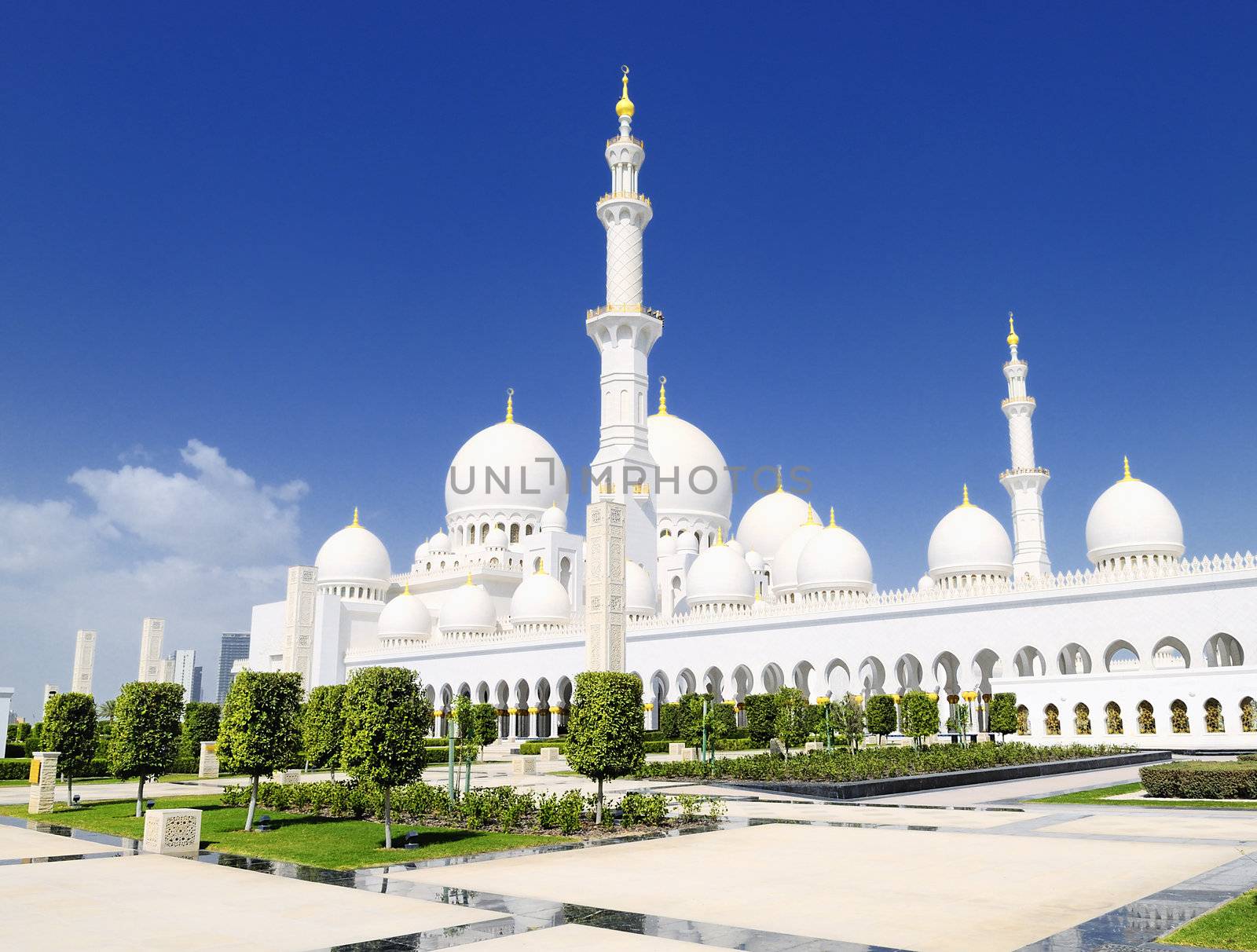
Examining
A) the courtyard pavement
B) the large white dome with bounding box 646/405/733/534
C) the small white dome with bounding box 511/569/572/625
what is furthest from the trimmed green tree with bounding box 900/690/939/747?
the large white dome with bounding box 646/405/733/534

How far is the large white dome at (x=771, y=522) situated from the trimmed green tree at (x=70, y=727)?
128 feet

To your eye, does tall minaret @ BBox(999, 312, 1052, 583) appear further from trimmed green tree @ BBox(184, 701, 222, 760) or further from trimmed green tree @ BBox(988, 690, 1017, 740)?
trimmed green tree @ BBox(184, 701, 222, 760)

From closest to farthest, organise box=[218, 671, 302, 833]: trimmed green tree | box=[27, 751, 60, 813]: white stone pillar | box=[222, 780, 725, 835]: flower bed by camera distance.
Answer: box=[222, 780, 725, 835]: flower bed → box=[218, 671, 302, 833]: trimmed green tree → box=[27, 751, 60, 813]: white stone pillar

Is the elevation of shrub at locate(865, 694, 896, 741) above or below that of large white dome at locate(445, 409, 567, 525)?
Answer: below

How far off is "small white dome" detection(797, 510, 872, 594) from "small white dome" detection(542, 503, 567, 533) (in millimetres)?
13957

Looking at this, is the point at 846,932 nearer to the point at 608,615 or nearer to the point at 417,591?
the point at 608,615

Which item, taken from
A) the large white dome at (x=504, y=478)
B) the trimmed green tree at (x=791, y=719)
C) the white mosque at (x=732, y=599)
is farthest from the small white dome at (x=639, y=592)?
the trimmed green tree at (x=791, y=719)

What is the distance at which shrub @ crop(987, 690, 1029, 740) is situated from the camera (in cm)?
3092

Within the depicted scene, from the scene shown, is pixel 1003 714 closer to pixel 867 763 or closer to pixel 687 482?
pixel 867 763

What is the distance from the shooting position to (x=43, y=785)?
17219mm

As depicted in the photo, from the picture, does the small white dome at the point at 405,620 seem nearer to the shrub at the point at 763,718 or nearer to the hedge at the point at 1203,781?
the shrub at the point at 763,718

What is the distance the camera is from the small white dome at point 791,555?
47.2 metres

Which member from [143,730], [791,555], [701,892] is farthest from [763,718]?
[701,892]

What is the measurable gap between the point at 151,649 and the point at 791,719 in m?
33.2
